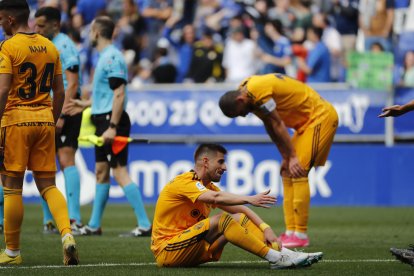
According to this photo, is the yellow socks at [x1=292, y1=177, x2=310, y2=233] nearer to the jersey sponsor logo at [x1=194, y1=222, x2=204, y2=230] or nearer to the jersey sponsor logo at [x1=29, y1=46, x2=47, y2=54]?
the jersey sponsor logo at [x1=194, y1=222, x2=204, y2=230]

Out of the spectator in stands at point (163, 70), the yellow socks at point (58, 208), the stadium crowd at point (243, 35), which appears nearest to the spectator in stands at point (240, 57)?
the stadium crowd at point (243, 35)

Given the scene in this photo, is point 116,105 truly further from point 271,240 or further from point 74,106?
point 271,240

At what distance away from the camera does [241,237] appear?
8.14 meters

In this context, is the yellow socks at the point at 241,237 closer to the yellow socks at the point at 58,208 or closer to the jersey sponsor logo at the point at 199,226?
the jersey sponsor logo at the point at 199,226

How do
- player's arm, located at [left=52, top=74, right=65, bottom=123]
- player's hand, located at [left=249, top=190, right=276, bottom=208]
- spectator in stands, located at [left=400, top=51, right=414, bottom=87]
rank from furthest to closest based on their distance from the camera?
spectator in stands, located at [left=400, top=51, right=414, bottom=87]
player's arm, located at [left=52, top=74, right=65, bottom=123]
player's hand, located at [left=249, top=190, right=276, bottom=208]

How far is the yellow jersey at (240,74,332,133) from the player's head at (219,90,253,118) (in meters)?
0.09

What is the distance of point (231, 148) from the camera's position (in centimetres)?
1828

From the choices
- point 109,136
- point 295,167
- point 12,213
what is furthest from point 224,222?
point 109,136

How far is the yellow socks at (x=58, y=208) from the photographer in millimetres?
8625

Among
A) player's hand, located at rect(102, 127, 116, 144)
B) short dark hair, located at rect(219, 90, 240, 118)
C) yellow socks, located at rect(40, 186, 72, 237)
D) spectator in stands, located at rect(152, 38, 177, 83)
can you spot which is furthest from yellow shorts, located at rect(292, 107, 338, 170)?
spectator in stands, located at rect(152, 38, 177, 83)

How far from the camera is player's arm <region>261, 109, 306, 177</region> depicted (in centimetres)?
1053

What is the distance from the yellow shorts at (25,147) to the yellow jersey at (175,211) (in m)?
1.06

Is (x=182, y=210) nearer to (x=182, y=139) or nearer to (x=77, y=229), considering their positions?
(x=77, y=229)

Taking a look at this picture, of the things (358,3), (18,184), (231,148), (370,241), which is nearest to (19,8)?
(18,184)
